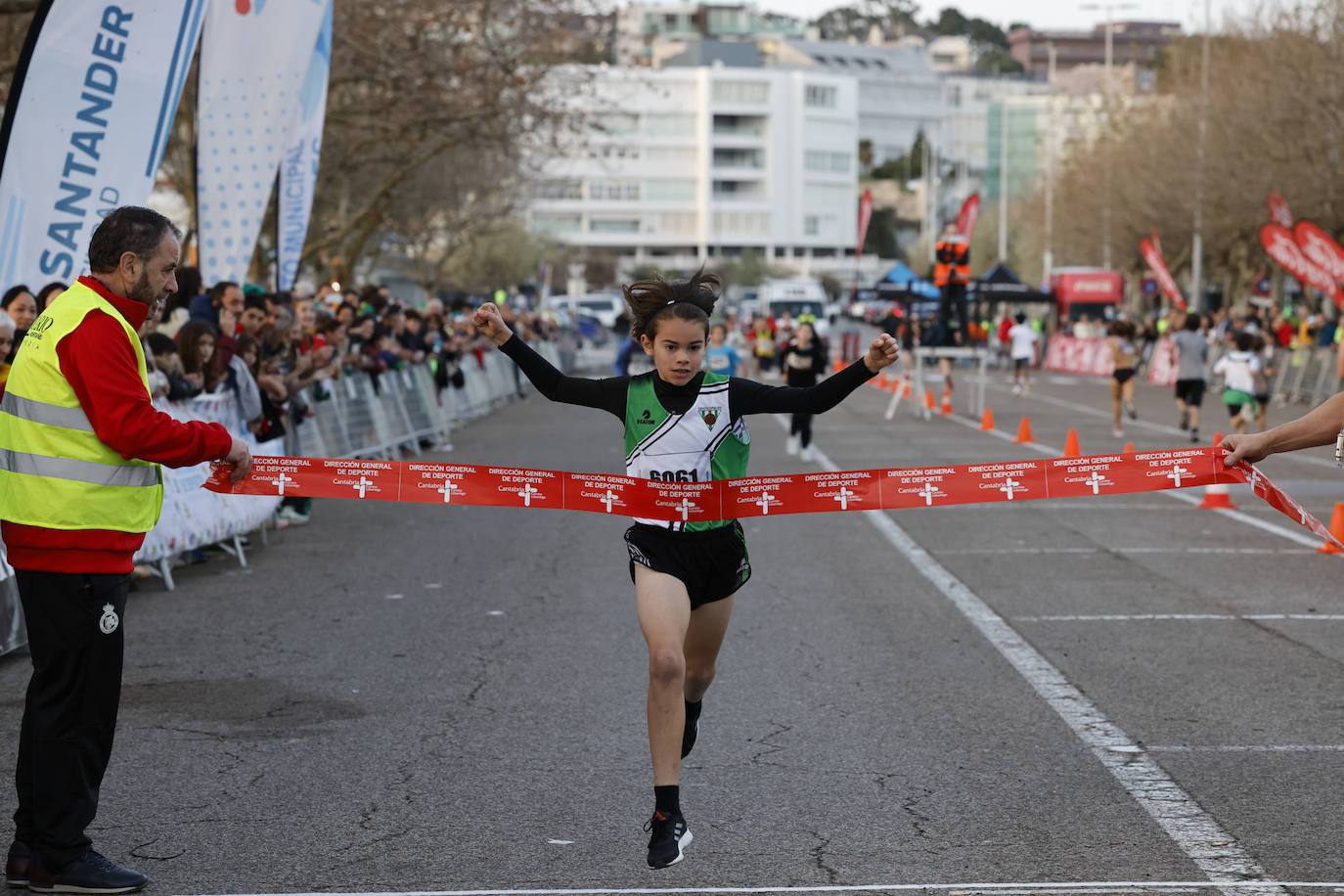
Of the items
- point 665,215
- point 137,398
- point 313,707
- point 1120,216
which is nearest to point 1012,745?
point 313,707

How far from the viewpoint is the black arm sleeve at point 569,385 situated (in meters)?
5.67

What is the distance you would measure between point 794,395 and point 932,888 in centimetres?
153

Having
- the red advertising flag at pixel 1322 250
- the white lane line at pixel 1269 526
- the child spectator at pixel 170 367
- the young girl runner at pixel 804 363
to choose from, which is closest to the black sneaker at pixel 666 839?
the child spectator at pixel 170 367

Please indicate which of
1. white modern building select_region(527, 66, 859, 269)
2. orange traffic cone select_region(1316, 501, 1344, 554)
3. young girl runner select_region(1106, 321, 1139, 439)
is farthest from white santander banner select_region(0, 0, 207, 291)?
white modern building select_region(527, 66, 859, 269)

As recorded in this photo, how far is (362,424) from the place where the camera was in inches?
719

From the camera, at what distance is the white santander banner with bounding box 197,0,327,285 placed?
595 inches

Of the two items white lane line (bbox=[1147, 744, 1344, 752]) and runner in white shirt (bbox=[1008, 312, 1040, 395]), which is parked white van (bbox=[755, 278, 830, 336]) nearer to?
runner in white shirt (bbox=[1008, 312, 1040, 395])

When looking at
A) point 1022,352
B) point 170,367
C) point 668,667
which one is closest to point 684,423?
point 668,667

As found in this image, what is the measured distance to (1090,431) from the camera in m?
25.9

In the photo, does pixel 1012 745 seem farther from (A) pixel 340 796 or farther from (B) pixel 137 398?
(B) pixel 137 398

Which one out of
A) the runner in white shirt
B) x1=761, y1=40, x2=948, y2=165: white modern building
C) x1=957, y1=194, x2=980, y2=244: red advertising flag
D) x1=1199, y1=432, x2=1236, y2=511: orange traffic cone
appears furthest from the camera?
x1=761, y1=40, x2=948, y2=165: white modern building

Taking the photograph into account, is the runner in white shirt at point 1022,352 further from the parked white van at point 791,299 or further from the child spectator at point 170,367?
the parked white van at point 791,299

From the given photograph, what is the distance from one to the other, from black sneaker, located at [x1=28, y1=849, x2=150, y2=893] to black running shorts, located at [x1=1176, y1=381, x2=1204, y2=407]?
19560mm

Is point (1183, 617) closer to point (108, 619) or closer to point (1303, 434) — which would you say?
point (1303, 434)
